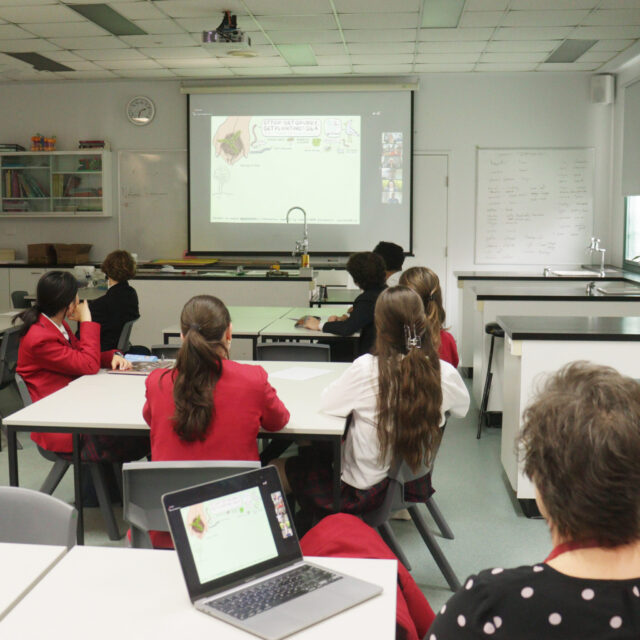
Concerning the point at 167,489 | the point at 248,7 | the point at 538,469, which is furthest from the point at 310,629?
the point at 248,7

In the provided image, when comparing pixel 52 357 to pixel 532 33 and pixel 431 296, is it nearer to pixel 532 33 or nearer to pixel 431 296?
A: pixel 431 296

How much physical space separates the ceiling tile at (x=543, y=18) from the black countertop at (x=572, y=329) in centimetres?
287

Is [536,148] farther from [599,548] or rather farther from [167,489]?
[599,548]

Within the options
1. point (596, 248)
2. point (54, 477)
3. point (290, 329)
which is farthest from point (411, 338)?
point (596, 248)

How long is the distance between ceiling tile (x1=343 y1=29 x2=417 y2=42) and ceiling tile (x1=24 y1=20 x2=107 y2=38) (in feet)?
6.64

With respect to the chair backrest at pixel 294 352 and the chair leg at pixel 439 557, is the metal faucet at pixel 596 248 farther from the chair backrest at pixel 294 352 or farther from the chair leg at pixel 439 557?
the chair leg at pixel 439 557

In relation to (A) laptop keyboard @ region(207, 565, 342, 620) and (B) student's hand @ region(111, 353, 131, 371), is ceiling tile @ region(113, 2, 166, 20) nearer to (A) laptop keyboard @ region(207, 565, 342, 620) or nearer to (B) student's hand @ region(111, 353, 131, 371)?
(B) student's hand @ region(111, 353, 131, 371)

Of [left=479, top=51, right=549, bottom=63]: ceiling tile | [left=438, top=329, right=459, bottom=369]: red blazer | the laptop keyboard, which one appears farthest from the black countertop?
[left=479, top=51, right=549, bottom=63]: ceiling tile

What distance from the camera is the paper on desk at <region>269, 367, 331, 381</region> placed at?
11.0 feet

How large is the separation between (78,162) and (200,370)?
662 cm

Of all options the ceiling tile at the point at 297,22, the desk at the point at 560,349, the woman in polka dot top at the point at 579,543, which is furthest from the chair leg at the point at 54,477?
the ceiling tile at the point at 297,22

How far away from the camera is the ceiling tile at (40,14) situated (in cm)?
559

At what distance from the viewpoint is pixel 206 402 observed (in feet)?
7.80

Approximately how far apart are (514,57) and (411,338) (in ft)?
17.6
